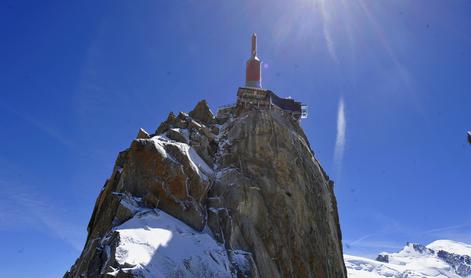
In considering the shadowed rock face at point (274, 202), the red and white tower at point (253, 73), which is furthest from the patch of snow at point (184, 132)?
the red and white tower at point (253, 73)

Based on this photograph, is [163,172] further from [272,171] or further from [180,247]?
[272,171]

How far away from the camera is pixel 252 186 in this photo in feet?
168

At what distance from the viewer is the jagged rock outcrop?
34.6 m

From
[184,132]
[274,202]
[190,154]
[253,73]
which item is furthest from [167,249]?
[253,73]

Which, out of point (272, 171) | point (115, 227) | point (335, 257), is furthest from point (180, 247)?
point (335, 257)

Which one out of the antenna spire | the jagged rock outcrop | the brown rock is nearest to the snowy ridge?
the jagged rock outcrop

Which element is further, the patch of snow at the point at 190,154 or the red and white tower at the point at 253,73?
the red and white tower at the point at 253,73

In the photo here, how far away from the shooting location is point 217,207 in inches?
1816

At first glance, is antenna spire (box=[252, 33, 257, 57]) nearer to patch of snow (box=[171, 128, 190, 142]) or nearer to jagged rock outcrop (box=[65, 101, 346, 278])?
jagged rock outcrop (box=[65, 101, 346, 278])

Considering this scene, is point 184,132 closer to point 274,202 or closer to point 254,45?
point 274,202

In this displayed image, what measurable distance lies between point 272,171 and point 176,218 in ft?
57.1

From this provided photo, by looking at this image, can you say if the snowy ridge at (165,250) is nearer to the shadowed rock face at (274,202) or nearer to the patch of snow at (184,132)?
the shadowed rock face at (274,202)

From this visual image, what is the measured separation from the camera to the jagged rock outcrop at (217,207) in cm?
3456

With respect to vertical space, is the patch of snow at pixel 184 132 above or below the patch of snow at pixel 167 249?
above
